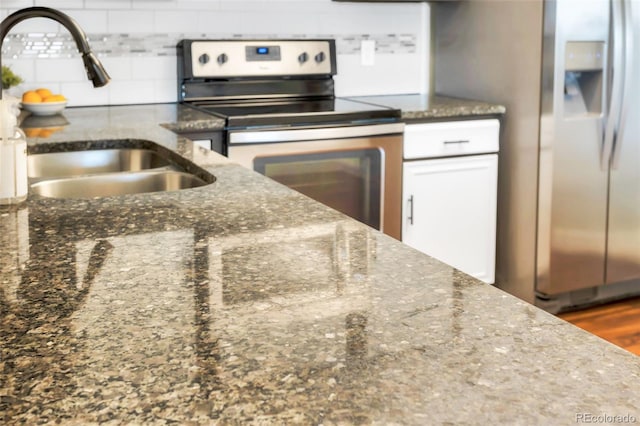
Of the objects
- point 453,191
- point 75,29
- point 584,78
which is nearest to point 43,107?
point 75,29

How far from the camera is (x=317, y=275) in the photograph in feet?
3.26

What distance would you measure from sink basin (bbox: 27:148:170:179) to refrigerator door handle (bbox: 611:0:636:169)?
2.02 metres

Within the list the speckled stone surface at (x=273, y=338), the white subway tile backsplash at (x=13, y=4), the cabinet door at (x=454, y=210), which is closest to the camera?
the speckled stone surface at (x=273, y=338)

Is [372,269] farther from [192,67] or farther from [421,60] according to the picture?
[421,60]

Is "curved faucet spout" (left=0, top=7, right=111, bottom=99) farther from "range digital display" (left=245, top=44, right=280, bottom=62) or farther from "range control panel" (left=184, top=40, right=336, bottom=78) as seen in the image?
"range digital display" (left=245, top=44, right=280, bottom=62)

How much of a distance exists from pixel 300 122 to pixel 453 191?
80 centimetres

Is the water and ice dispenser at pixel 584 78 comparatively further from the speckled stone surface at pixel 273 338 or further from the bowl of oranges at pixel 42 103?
the speckled stone surface at pixel 273 338

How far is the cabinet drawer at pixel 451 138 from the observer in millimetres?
3277

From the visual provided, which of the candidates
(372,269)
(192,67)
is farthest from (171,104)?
(372,269)

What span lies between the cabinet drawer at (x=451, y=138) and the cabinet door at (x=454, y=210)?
35 millimetres

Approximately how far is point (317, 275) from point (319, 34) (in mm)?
2860

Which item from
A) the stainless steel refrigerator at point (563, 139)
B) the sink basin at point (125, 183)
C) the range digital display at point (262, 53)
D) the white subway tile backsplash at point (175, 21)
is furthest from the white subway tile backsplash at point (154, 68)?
the sink basin at point (125, 183)

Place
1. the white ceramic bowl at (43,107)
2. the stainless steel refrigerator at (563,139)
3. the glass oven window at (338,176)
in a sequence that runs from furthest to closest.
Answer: the stainless steel refrigerator at (563,139), the glass oven window at (338,176), the white ceramic bowl at (43,107)

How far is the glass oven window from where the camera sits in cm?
303
